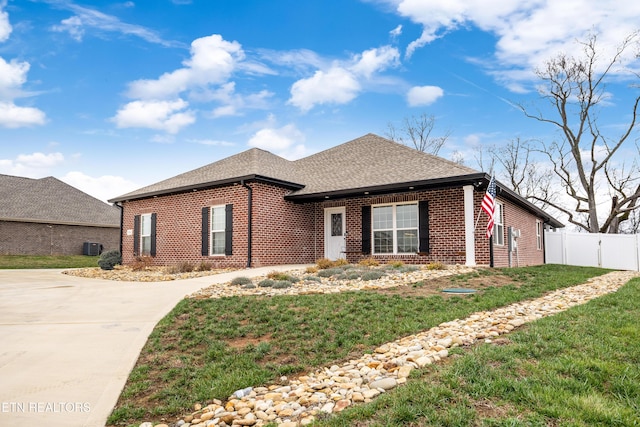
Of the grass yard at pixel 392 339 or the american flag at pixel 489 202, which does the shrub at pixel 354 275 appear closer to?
the grass yard at pixel 392 339

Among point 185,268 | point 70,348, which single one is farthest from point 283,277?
point 70,348

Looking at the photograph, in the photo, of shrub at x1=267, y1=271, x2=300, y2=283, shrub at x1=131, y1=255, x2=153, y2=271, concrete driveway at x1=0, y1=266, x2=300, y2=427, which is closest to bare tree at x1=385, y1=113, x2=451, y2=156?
shrub at x1=131, y1=255, x2=153, y2=271

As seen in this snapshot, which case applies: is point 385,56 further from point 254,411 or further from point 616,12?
point 254,411

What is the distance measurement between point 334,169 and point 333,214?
2.32 m

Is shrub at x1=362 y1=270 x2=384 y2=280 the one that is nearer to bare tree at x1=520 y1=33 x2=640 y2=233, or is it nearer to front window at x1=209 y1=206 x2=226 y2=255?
front window at x1=209 y1=206 x2=226 y2=255

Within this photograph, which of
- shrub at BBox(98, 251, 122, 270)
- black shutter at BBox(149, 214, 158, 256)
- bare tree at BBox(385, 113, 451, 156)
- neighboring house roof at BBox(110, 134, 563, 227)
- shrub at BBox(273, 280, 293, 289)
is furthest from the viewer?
bare tree at BBox(385, 113, 451, 156)

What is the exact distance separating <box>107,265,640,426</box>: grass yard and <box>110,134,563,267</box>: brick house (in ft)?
15.0

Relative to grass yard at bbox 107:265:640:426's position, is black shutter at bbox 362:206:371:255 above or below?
above

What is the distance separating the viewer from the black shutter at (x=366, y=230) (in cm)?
1360

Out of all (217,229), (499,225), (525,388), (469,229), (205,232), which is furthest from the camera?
(205,232)

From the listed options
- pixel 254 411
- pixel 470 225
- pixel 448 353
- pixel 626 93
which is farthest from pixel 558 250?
pixel 254 411

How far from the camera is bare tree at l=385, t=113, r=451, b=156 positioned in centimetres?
3148

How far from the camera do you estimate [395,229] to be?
1329 centimetres

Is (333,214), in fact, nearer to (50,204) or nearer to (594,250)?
(594,250)
